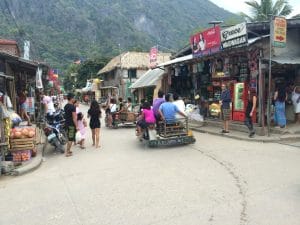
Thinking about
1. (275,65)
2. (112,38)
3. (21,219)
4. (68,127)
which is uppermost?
(112,38)

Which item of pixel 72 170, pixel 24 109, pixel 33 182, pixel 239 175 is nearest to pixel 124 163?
pixel 72 170

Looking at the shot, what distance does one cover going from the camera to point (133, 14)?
438 feet

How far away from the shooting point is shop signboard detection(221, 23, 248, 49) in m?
14.6

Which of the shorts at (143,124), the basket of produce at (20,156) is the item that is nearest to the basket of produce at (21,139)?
the basket of produce at (20,156)

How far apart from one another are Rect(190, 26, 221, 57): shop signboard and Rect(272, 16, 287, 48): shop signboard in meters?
3.43

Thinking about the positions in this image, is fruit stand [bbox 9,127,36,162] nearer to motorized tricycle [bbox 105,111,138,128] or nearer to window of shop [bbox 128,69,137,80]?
motorized tricycle [bbox 105,111,138,128]

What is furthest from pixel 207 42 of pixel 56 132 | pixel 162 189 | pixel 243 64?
pixel 162 189

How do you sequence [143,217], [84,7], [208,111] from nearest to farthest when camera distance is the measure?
1. [143,217]
2. [208,111]
3. [84,7]

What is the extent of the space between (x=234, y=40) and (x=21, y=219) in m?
11.3

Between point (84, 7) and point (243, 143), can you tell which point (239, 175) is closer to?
point (243, 143)

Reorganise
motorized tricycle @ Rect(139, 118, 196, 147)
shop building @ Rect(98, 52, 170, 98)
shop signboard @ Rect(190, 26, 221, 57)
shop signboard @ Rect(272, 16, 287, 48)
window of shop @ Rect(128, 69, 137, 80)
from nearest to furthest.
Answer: motorized tricycle @ Rect(139, 118, 196, 147), shop signboard @ Rect(272, 16, 287, 48), shop signboard @ Rect(190, 26, 221, 57), shop building @ Rect(98, 52, 170, 98), window of shop @ Rect(128, 69, 137, 80)

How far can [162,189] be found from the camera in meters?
7.51

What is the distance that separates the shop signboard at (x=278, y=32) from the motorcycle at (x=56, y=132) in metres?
7.59

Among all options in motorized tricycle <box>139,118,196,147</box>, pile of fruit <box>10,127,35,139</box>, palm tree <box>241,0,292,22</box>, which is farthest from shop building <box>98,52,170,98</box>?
pile of fruit <box>10,127,35,139</box>
